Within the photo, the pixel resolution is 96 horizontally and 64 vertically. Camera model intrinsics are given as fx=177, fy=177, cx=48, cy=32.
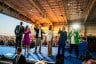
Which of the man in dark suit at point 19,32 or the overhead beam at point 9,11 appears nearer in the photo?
the man in dark suit at point 19,32

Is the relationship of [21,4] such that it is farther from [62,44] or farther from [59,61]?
[59,61]

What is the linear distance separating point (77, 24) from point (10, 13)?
30.8 ft

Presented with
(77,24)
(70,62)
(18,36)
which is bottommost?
(70,62)

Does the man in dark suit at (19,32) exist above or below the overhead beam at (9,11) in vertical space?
below

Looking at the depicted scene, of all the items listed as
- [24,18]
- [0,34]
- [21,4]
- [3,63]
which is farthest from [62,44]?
[24,18]

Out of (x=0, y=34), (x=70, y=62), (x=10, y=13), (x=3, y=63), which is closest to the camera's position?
(x=3, y=63)

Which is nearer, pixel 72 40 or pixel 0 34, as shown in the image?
pixel 72 40

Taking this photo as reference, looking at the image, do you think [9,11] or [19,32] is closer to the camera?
[19,32]

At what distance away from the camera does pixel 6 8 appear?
45.2ft

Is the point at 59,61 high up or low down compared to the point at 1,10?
down

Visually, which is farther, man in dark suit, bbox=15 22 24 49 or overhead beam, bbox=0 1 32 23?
overhead beam, bbox=0 1 32 23

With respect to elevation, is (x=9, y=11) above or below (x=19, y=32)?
above

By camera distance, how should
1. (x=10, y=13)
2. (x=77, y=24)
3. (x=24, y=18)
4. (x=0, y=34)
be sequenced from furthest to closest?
(x=77, y=24) → (x=24, y=18) → (x=0, y=34) → (x=10, y=13)

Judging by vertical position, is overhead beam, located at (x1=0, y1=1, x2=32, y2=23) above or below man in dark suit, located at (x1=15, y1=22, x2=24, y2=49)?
above
